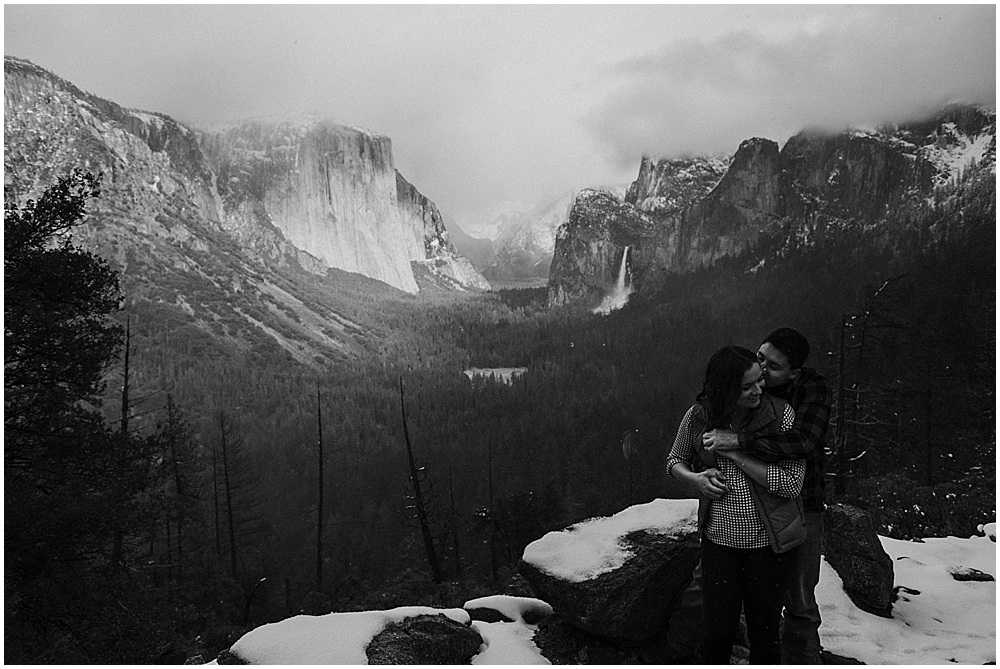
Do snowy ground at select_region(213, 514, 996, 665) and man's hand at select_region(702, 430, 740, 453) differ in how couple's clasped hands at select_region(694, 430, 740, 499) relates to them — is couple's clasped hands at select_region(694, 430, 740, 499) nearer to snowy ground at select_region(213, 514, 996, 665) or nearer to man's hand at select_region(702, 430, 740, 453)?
man's hand at select_region(702, 430, 740, 453)

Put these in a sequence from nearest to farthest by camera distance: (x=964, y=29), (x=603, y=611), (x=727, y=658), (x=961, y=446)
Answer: (x=727, y=658) → (x=603, y=611) → (x=964, y=29) → (x=961, y=446)

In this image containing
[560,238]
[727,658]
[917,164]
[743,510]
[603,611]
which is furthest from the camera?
[560,238]

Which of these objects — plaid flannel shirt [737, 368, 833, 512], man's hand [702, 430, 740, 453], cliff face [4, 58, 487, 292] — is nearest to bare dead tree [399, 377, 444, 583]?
cliff face [4, 58, 487, 292]

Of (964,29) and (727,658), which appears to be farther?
(964,29)

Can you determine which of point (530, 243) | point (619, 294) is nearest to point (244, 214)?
point (530, 243)

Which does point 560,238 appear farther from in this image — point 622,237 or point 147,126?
point 147,126

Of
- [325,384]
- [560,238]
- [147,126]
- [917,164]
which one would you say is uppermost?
[147,126]

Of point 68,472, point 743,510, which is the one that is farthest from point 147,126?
point 743,510

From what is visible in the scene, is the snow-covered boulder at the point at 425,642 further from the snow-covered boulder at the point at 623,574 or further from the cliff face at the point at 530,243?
the cliff face at the point at 530,243
